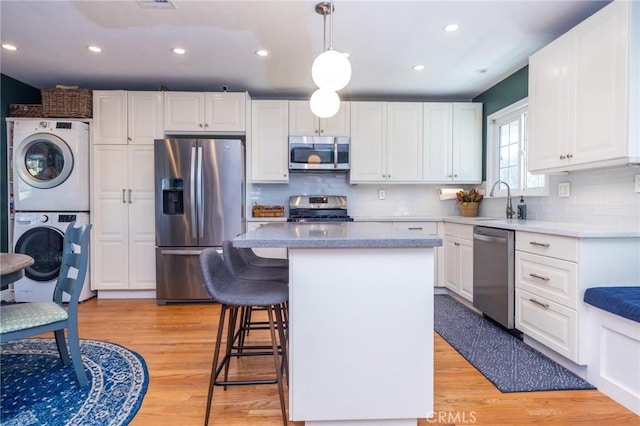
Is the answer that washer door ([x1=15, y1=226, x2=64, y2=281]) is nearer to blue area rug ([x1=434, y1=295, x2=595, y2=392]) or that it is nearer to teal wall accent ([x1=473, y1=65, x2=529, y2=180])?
blue area rug ([x1=434, y1=295, x2=595, y2=392])

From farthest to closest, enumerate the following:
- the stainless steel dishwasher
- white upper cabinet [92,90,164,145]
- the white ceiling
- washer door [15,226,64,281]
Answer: white upper cabinet [92,90,164,145] < washer door [15,226,64,281] < the stainless steel dishwasher < the white ceiling

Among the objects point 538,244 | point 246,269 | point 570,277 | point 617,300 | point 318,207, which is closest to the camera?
point 617,300

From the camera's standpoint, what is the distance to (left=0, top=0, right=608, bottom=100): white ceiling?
2.44 m

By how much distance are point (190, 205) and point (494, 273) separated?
291cm

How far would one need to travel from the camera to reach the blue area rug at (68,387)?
1.72 metres

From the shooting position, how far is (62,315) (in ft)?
6.38

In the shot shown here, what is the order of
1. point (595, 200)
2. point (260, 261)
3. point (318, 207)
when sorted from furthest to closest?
1. point (318, 207)
2. point (595, 200)
3. point (260, 261)

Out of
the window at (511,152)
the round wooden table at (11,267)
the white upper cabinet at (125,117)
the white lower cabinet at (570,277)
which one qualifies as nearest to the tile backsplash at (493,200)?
the window at (511,152)

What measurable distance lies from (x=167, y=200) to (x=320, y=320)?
106 inches

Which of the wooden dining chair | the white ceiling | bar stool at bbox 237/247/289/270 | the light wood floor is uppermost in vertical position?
the white ceiling

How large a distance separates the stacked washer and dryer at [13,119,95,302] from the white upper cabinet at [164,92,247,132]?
38.0 inches

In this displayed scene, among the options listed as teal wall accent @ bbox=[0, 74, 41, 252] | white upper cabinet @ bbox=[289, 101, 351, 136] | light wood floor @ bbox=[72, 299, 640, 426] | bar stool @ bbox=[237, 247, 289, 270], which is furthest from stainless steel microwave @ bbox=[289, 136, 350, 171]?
teal wall accent @ bbox=[0, 74, 41, 252]

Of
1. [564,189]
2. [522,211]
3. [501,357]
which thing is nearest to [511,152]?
[522,211]

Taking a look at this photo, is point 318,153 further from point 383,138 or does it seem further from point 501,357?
point 501,357
